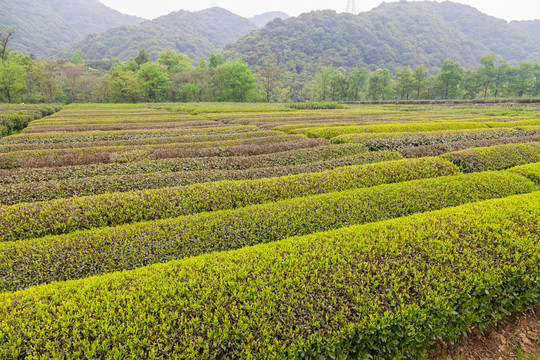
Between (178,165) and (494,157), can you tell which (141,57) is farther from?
(494,157)

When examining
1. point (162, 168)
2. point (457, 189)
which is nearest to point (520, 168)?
point (457, 189)

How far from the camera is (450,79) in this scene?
234ft

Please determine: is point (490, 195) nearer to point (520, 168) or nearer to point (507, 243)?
point (520, 168)

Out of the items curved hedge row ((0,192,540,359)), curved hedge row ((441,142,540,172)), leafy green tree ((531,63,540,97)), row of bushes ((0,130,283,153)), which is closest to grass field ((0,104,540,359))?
curved hedge row ((0,192,540,359))

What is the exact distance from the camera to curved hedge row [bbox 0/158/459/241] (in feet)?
19.7

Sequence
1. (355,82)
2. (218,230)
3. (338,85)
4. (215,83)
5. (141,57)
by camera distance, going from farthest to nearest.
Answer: (141,57)
(338,85)
(355,82)
(215,83)
(218,230)

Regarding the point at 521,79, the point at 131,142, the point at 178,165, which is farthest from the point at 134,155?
the point at 521,79

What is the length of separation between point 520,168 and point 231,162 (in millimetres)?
10232

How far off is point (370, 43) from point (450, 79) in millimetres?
102311

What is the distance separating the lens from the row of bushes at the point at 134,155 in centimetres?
1119

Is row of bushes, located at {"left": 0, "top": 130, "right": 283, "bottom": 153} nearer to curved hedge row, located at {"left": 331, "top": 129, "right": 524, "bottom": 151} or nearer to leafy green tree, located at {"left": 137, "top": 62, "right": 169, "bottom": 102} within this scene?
curved hedge row, located at {"left": 331, "top": 129, "right": 524, "bottom": 151}

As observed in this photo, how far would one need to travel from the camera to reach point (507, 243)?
4660 millimetres

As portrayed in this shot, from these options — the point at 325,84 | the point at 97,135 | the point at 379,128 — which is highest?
the point at 325,84

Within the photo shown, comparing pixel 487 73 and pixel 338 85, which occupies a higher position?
pixel 487 73
